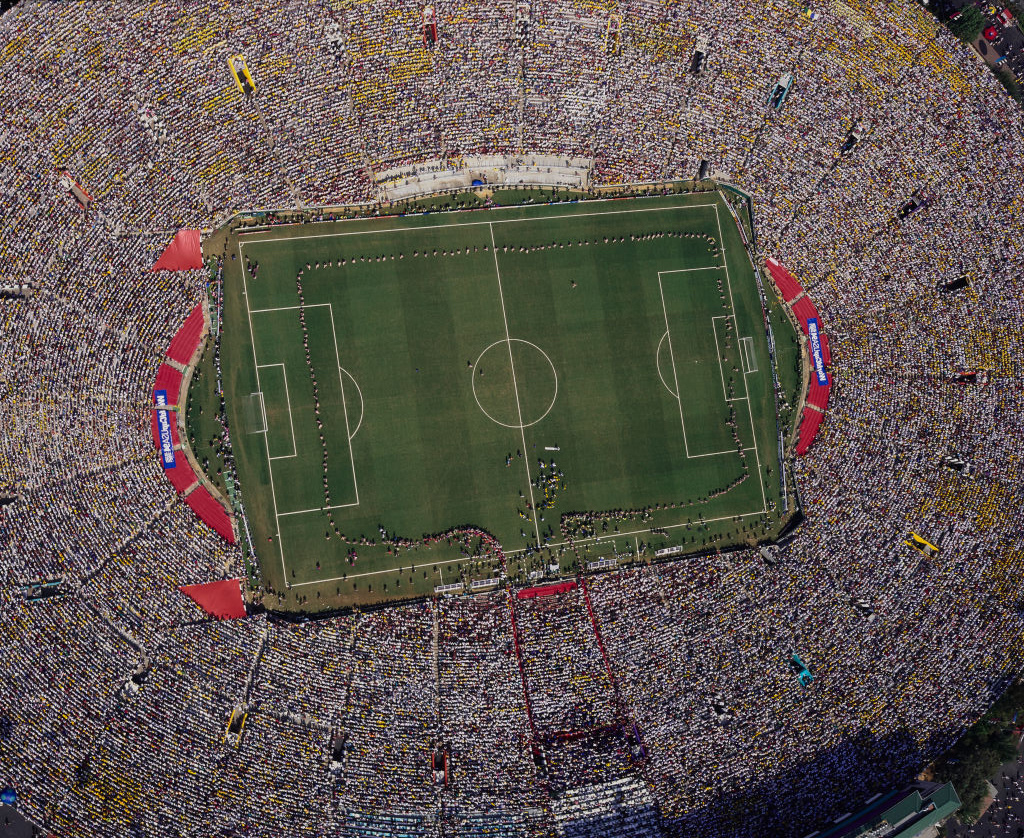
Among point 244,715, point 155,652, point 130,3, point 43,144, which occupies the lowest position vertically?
point 244,715

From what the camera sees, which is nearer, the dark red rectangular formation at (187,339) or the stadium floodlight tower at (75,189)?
the stadium floodlight tower at (75,189)

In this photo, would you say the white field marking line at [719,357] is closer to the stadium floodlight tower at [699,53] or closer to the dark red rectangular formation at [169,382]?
the stadium floodlight tower at [699,53]

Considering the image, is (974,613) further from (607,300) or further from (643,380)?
(607,300)

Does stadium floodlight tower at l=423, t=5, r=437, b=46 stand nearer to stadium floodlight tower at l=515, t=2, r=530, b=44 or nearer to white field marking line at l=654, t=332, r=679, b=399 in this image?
stadium floodlight tower at l=515, t=2, r=530, b=44

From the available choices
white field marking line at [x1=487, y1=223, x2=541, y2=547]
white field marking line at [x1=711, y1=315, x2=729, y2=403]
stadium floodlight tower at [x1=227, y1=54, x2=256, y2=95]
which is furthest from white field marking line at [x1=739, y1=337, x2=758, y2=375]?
stadium floodlight tower at [x1=227, y1=54, x2=256, y2=95]

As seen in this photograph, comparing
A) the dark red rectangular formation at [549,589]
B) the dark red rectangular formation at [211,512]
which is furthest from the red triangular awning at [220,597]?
the dark red rectangular formation at [549,589]

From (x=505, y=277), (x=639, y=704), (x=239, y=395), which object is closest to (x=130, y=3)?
(x=239, y=395)
